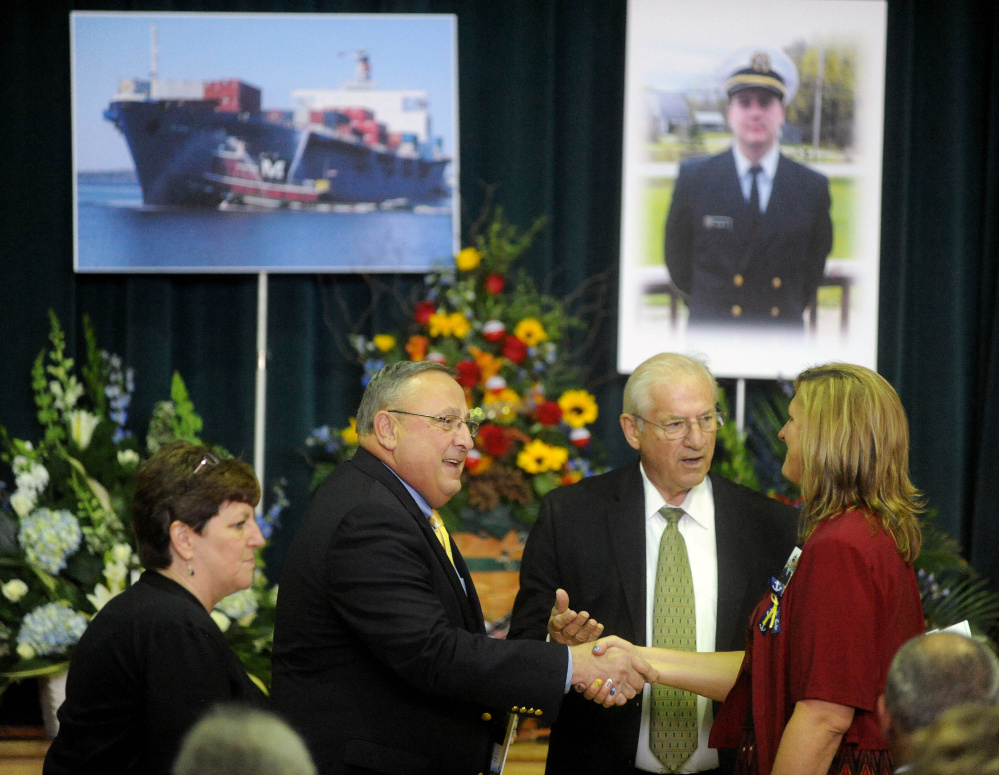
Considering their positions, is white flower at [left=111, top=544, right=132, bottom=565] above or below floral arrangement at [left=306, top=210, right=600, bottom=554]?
below

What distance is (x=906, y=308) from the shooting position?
461 centimetres

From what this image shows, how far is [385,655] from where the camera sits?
2.08 meters

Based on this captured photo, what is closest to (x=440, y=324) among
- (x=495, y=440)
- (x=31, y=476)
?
(x=495, y=440)

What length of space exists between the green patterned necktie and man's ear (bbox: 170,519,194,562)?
1.12m

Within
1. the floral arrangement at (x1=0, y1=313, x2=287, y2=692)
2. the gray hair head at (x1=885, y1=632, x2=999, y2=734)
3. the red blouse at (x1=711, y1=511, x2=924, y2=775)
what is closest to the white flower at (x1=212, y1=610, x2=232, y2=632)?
the floral arrangement at (x1=0, y1=313, x2=287, y2=692)

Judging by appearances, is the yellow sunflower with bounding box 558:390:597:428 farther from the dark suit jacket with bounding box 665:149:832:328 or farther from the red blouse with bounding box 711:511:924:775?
the red blouse with bounding box 711:511:924:775

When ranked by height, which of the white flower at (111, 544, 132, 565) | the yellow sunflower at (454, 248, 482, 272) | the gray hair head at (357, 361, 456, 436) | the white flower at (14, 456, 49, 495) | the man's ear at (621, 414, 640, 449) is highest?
the yellow sunflower at (454, 248, 482, 272)

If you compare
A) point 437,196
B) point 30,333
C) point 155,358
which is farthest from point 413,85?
point 30,333

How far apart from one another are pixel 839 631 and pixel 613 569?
2.61 feet

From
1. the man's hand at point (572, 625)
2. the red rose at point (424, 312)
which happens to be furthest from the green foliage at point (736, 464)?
the man's hand at point (572, 625)

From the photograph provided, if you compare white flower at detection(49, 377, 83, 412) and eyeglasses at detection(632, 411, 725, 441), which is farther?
white flower at detection(49, 377, 83, 412)

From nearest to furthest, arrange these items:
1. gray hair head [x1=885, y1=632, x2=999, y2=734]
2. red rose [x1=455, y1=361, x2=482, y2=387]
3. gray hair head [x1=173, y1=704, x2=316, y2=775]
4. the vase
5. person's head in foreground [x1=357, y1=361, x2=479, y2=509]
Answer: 1. gray hair head [x1=173, y1=704, x2=316, y2=775]
2. gray hair head [x1=885, y1=632, x2=999, y2=734]
3. person's head in foreground [x1=357, y1=361, x2=479, y2=509]
4. the vase
5. red rose [x1=455, y1=361, x2=482, y2=387]

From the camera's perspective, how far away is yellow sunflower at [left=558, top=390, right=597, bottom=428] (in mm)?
4117

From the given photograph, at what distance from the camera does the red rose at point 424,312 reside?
4.28 metres
